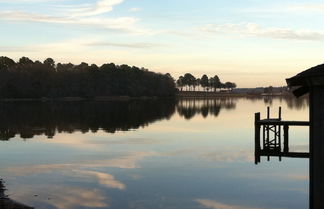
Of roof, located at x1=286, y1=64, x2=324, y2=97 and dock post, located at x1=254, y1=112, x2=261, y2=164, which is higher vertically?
roof, located at x1=286, y1=64, x2=324, y2=97

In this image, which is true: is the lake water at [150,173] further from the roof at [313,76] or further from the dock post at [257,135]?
→ the roof at [313,76]

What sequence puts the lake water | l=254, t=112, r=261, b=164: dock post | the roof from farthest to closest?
l=254, t=112, r=261, b=164: dock post
the lake water
the roof

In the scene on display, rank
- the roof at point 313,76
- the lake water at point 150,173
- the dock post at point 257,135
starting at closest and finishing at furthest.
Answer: the roof at point 313,76 → the lake water at point 150,173 → the dock post at point 257,135

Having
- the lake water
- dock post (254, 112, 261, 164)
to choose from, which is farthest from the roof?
dock post (254, 112, 261, 164)

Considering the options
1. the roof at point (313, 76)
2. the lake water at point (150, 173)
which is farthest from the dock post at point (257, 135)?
the roof at point (313, 76)

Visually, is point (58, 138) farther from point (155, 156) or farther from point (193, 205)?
point (193, 205)

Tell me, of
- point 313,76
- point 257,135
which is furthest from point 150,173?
point 313,76

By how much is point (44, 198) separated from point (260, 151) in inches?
640

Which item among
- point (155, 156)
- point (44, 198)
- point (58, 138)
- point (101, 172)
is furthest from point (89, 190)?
point (58, 138)

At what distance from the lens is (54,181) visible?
1104 inches

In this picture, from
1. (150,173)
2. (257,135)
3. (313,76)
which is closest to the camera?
(313,76)

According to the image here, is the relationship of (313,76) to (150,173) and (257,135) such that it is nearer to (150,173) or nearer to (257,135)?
(150,173)

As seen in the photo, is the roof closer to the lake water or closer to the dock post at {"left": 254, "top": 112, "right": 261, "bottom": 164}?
the lake water

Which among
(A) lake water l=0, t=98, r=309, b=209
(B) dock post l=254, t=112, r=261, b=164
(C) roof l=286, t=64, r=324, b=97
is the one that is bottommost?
(A) lake water l=0, t=98, r=309, b=209
